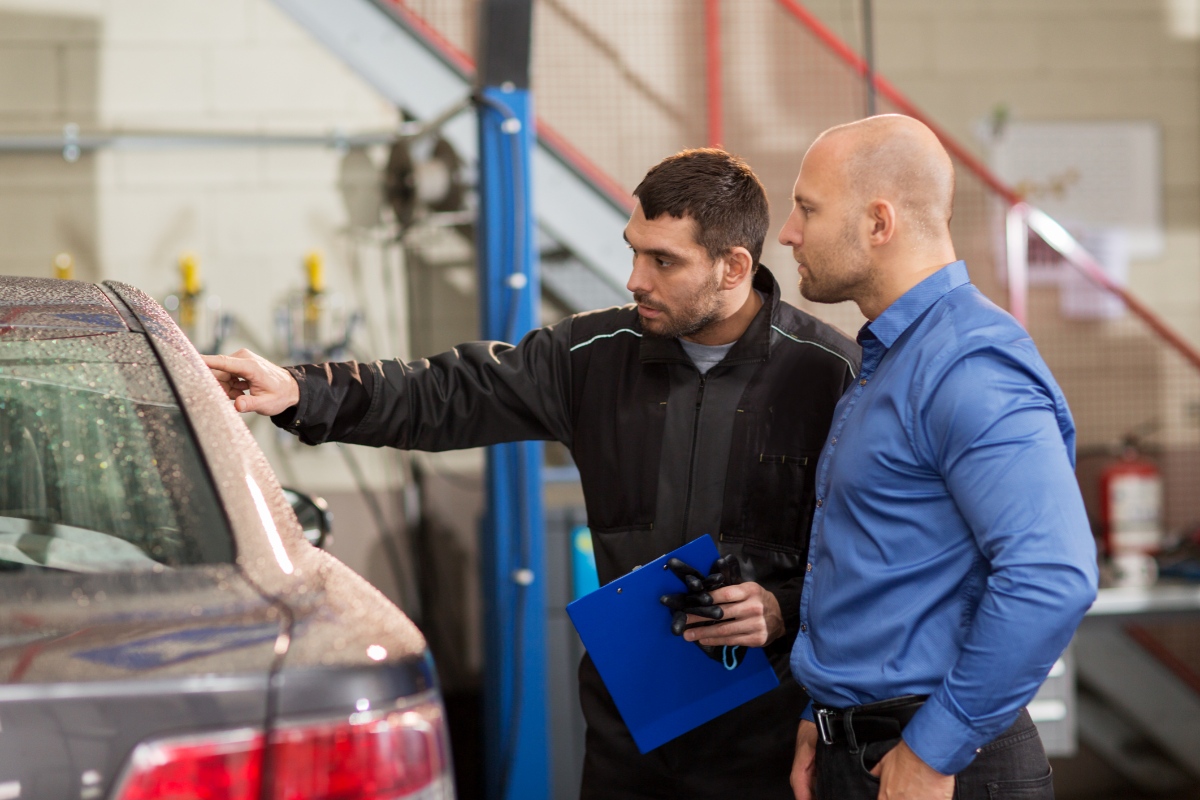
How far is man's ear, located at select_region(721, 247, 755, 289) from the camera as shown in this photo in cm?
195

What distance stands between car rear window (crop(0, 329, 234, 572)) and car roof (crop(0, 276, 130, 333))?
2 cm

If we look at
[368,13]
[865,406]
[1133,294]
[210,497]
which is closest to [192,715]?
[210,497]

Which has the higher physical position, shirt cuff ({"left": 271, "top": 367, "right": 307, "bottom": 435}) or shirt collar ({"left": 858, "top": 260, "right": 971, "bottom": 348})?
shirt collar ({"left": 858, "top": 260, "right": 971, "bottom": 348})

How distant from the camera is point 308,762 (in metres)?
0.89

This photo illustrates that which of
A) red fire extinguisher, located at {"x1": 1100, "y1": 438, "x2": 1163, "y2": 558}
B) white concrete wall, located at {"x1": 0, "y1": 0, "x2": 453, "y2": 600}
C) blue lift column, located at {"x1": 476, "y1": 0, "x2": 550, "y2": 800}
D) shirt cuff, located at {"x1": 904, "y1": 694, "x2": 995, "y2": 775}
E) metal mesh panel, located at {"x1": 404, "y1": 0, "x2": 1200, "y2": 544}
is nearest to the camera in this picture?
shirt cuff, located at {"x1": 904, "y1": 694, "x2": 995, "y2": 775}

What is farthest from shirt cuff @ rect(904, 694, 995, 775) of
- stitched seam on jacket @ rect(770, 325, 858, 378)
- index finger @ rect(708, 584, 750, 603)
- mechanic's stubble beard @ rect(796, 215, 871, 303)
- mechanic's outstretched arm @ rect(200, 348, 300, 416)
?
mechanic's outstretched arm @ rect(200, 348, 300, 416)

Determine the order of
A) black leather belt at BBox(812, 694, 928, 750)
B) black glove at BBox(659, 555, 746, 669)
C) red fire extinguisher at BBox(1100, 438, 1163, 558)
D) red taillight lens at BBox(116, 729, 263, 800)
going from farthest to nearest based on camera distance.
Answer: red fire extinguisher at BBox(1100, 438, 1163, 558), black glove at BBox(659, 555, 746, 669), black leather belt at BBox(812, 694, 928, 750), red taillight lens at BBox(116, 729, 263, 800)

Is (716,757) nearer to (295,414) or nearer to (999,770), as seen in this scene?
(999,770)

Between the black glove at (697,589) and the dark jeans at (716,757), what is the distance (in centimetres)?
25

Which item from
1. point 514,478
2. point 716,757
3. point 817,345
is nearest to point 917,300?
point 817,345

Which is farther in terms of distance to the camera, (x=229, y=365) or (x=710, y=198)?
(x=710, y=198)

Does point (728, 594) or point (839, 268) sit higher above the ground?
point (839, 268)

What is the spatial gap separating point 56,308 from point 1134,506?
391 centimetres

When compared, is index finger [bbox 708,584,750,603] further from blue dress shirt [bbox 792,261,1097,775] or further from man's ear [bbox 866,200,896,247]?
man's ear [bbox 866,200,896,247]
